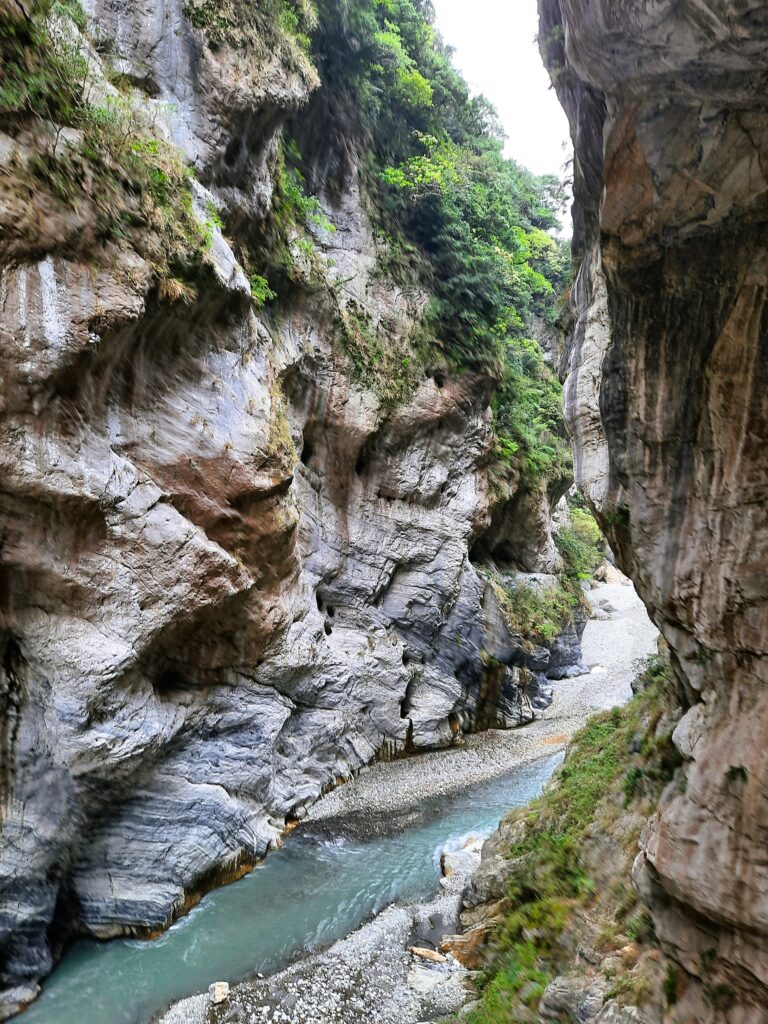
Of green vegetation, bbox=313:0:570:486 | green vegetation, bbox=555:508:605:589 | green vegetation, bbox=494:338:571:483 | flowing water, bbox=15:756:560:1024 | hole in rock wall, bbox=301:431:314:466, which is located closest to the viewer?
flowing water, bbox=15:756:560:1024

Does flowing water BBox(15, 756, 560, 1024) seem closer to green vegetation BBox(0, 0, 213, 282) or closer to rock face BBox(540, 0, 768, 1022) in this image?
rock face BBox(540, 0, 768, 1022)

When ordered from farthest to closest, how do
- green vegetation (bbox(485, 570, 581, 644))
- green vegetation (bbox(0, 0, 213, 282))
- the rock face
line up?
green vegetation (bbox(485, 570, 581, 644)) → green vegetation (bbox(0, 0, 213, 282)) → the rock face

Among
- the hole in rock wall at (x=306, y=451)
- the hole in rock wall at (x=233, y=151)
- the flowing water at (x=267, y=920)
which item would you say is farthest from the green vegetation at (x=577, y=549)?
the hole in rock wall at (x=233, y=151)

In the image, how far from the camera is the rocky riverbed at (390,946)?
707cm

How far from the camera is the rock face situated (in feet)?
10.8

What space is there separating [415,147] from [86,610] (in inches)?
653

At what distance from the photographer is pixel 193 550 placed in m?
9.48

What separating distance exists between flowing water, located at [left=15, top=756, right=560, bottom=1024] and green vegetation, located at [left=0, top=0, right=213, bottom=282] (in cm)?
973

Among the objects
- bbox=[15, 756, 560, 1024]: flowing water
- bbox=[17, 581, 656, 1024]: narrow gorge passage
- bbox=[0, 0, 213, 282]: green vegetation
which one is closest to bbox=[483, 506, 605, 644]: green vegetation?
bbox=[17, 581, 656, 1024]: narrow gorge passage

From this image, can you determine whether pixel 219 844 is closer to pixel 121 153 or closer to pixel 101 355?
pixel 101 355

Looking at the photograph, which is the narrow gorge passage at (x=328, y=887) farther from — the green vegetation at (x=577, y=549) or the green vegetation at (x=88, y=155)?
the green vegetation at (x=88, y=155)

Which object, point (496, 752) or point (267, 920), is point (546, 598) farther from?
point (267, 920)

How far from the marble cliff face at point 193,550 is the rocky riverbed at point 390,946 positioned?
0.93 metres

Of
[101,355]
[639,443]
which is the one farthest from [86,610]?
[639,443]
